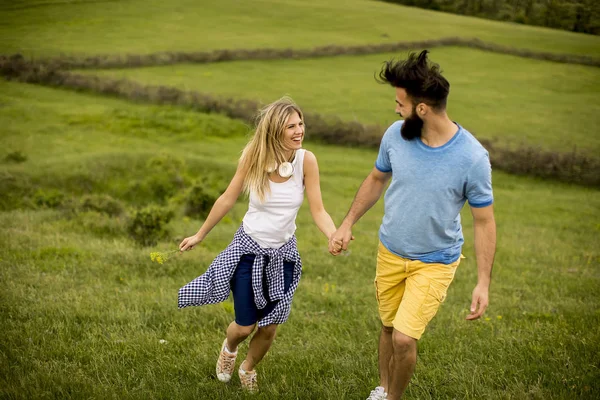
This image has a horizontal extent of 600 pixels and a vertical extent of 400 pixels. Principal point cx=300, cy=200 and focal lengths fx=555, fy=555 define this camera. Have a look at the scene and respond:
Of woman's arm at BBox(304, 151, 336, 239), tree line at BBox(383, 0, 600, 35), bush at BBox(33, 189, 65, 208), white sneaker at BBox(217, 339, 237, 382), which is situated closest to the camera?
woman's arm at BBox(304, 151, 336, 239)

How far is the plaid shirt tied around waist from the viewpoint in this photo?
4.51 meters

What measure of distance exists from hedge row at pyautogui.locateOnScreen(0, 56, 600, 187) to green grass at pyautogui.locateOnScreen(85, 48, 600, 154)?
0.94 m

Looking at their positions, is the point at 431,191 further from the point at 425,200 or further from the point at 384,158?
the point at 384,158

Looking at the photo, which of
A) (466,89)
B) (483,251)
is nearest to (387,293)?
(483,251)

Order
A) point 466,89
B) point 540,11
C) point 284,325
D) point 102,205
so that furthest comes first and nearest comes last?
point 466,89 → point 540,11 → point 102,205 → point 284,325

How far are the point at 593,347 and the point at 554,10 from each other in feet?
72.4

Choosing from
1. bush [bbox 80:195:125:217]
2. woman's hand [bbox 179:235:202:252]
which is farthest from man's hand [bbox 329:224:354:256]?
bush [bbox 80:195:125:217]

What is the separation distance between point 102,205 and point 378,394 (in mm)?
9624

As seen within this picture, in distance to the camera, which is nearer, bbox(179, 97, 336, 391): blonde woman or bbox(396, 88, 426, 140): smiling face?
bbox(396, 88, 426, 140): smiling face

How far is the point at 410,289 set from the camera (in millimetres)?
→ 4195

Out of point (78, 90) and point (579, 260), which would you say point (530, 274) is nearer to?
point (579, 260)

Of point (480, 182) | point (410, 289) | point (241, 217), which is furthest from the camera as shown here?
point (241, 217)

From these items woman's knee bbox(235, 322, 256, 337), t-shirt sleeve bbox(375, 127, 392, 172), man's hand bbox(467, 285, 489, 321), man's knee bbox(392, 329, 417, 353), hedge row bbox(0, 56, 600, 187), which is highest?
t-shirt sleeve bbox(375, 127, 392, 172)

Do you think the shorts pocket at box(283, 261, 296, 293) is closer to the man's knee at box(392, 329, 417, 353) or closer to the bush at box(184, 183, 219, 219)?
the man's knee at box(392, 329, 417, 353)
